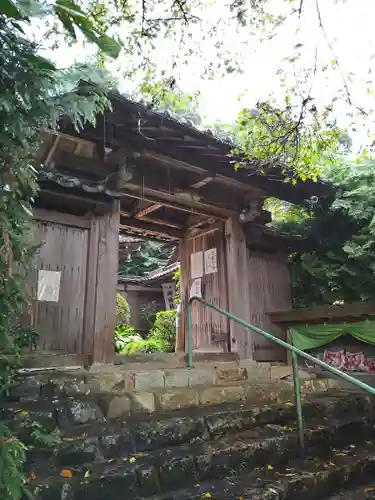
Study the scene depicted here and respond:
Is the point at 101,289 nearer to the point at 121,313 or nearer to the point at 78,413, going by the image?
the point at 78,413

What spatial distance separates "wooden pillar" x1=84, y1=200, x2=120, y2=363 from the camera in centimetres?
642

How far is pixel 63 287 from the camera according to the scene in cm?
650

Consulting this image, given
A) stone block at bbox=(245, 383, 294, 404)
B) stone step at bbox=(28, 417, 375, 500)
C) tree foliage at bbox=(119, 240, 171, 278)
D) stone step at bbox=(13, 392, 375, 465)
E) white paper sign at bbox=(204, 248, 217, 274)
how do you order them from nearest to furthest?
1. stone step at bbox=(28, 417, 375, 500)
2. stone step at bbox=(13, 392, 375, 465)
3. stone block at bbox=(245, 383, 294, 404)
4. white paper sign at bbox=(204, 248, 217, 274)
5. tree foliage at bbox=(119, 240, 171, 278)

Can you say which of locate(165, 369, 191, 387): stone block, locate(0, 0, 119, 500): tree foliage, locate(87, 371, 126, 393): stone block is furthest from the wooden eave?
locate(0, 0, 119, 500): tree foliage

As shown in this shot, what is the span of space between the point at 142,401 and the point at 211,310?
4.24m

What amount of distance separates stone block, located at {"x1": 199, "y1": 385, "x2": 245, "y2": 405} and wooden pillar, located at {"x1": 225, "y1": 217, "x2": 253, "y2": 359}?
7.79 ft

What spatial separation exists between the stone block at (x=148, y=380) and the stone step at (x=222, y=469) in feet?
5.06

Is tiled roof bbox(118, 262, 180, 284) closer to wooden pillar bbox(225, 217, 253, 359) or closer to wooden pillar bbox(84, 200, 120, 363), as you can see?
wooden pillar bbox(225, 217, 253, 359)

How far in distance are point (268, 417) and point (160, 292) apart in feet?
46.6

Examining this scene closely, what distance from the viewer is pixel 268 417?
5.01 m

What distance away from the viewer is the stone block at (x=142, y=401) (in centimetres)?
476

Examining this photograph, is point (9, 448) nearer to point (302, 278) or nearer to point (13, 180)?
point (13, 180)

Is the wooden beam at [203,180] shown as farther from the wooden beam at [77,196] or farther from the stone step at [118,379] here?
the stone step at [118,379]

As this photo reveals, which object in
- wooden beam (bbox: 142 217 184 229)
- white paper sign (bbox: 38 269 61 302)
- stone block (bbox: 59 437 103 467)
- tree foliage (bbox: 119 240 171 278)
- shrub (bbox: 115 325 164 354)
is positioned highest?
tree foliage (bbox: 119 240 171 278)
